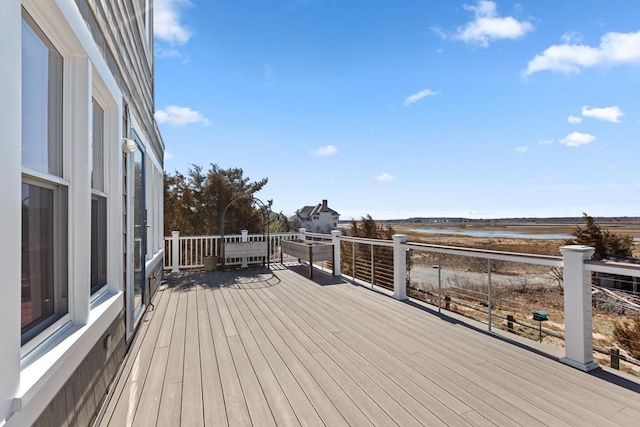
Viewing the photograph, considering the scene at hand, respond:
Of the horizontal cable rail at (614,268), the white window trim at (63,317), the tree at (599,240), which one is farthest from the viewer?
the tree at (599,240)

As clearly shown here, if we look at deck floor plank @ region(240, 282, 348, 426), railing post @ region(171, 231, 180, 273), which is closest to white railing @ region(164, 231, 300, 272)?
railing post @ region(171, 231, 180, 273)

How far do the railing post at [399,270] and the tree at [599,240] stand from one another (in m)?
11.6

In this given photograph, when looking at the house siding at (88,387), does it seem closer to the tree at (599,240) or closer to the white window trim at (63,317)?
the white window trim at (63,317)

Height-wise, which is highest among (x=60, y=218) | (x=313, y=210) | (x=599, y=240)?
(x=313, y=210)

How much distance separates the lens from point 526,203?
55125mm

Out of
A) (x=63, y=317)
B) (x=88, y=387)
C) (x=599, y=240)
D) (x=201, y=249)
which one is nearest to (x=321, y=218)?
(x=599, y=240)

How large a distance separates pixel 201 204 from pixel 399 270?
721cm

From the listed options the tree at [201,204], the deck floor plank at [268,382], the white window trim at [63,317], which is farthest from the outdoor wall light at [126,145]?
the tree at [201,204]

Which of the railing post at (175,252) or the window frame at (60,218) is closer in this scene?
the window frame at (60,218)

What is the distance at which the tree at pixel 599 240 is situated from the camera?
12391 millimetres

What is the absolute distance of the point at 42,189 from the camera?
4.32 feet

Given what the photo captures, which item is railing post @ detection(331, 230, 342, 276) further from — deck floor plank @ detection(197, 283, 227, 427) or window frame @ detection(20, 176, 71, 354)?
window frame @ detection(20, 176, 71, 354)

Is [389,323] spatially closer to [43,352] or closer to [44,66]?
[43,352]

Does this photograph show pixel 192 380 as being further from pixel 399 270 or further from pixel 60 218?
pixel 399 270
